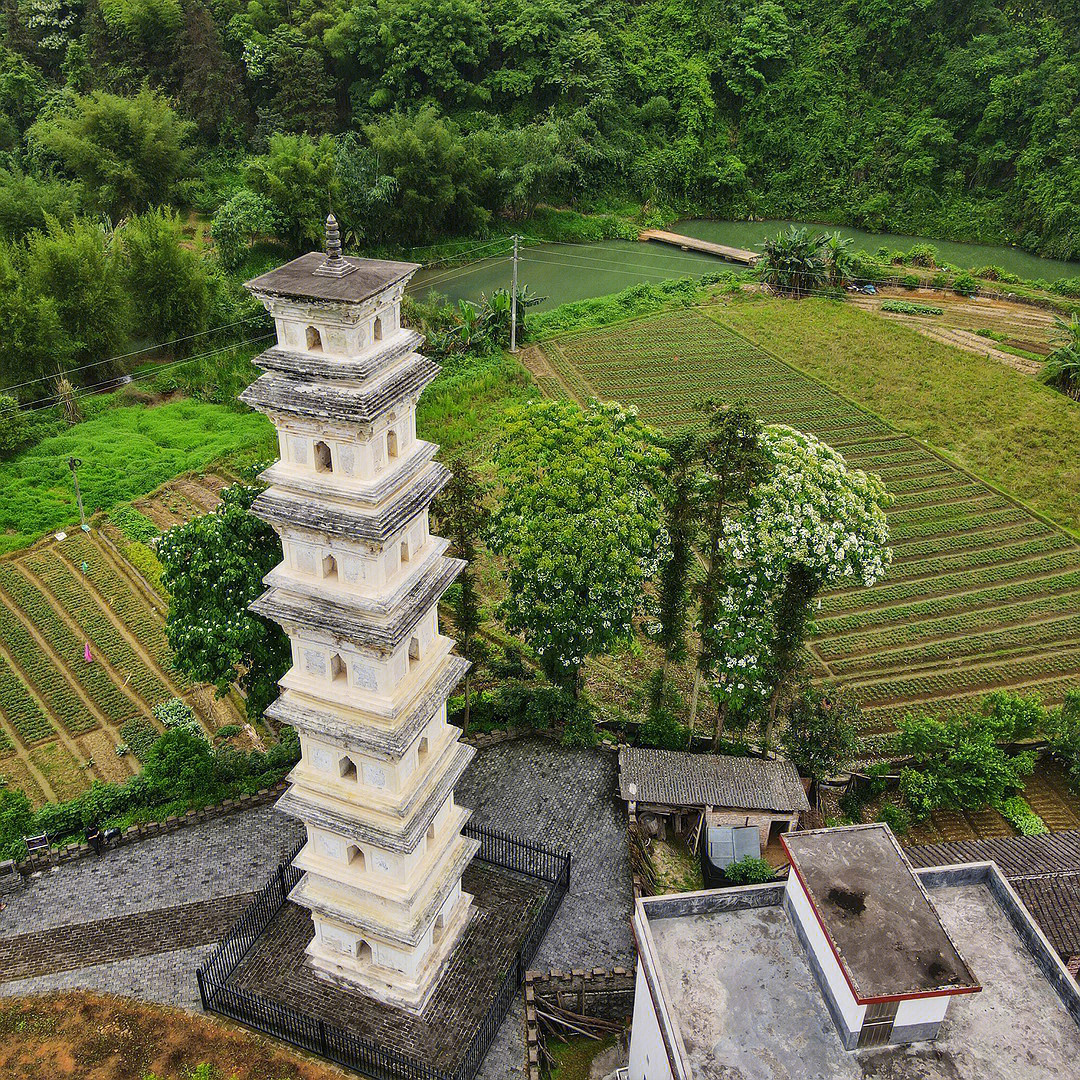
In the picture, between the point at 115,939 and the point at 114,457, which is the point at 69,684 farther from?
the point at 114,457

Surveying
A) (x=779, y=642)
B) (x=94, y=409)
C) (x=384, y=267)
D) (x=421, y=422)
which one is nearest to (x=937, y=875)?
(x=779, y=642)

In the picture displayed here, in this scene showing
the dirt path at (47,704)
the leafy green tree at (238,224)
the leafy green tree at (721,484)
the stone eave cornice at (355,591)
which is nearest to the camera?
the stone eave cornice at (355,591)

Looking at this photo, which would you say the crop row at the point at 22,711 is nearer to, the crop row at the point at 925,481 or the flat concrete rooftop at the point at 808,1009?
the flat concrete rooftop at the point at 808,1009

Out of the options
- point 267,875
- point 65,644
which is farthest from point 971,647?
point 65,644

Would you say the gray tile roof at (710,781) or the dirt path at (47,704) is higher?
the gray tile roof at (710,781)

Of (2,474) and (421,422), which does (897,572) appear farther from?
(2,474)

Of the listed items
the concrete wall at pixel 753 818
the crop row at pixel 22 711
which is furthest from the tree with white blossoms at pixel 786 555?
the crop row at pixel 22 711
